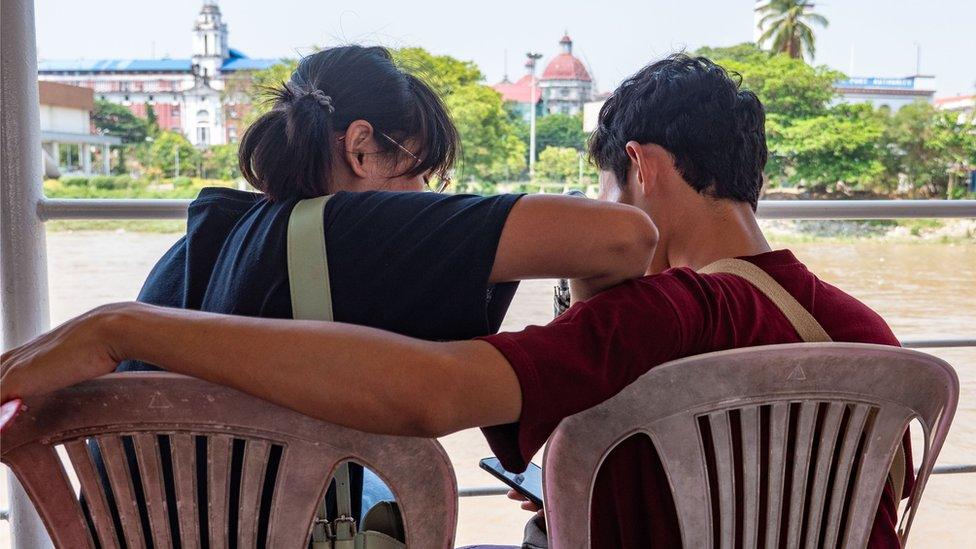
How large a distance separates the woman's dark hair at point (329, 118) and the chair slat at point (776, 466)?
20.1 inches

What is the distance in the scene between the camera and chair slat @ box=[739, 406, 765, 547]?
799mm

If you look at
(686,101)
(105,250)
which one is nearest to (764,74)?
(105,250)

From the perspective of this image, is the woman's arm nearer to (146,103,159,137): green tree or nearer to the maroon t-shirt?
the maroon t-shirt

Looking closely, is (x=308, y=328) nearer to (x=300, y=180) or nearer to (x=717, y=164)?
(x=300, y=180)

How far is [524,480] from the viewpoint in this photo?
1.08 metres

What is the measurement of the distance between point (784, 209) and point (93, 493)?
1.18 m

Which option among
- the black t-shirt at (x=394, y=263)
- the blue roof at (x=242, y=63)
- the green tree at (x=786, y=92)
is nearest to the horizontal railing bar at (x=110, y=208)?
the black t-shirt at (x=394, y=263)

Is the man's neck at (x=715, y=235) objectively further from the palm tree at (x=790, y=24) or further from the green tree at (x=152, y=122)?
the palm tree at (x=790, y=24)

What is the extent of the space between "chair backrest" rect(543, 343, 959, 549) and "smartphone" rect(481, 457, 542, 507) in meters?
0.23

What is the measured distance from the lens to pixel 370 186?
1067mm

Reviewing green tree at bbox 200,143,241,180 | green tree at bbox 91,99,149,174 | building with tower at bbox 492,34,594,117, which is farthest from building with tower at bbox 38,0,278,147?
building with tower at bbox 492,34,594,117

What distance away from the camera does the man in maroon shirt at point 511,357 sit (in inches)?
28.0

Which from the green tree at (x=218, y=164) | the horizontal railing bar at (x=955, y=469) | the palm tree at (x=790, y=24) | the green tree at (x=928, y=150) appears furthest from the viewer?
the palm tree at (x=790, y=24)

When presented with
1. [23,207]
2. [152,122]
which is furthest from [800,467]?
[152,122]
